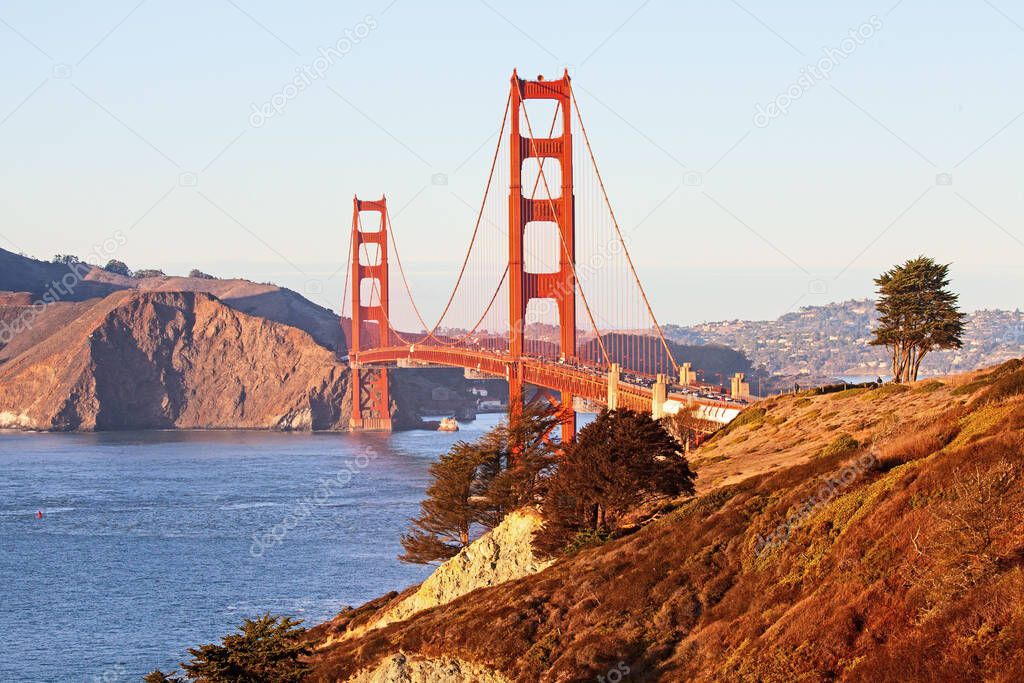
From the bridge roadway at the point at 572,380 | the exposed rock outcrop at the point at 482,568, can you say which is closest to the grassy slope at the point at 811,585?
the exposed rock outcrop at the point at 482,568

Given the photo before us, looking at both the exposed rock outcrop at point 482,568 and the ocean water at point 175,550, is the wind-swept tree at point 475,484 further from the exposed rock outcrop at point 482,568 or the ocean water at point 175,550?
the ocean water at point 175,550

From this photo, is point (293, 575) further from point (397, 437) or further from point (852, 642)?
point (397, 437)

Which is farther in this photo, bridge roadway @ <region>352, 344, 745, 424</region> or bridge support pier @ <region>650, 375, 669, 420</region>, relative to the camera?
bridge support pier @ <region>650, 375, 669, 420</region>

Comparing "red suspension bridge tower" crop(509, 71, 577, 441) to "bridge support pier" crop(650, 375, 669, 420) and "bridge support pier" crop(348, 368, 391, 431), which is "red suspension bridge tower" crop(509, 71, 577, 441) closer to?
"bridge support pier" crop(650, 375, 669, 420)

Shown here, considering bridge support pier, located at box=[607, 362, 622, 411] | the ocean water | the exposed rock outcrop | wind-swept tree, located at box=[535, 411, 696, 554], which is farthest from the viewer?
bridge support pier, located at box=[607, 362, 622, 411]

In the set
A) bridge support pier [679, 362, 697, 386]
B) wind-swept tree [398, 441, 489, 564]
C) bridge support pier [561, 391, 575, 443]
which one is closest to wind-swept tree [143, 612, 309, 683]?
wind-swept tree [398, 441, 489, 564]
